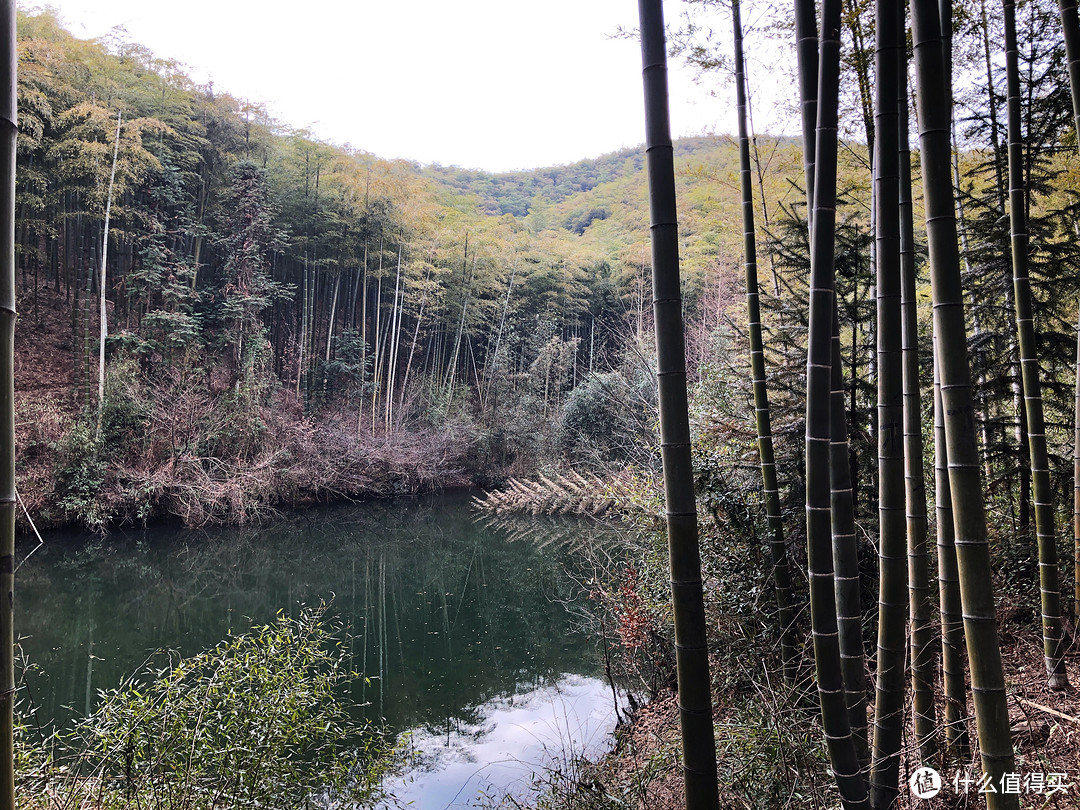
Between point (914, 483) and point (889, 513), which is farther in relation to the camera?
point (914, 483)

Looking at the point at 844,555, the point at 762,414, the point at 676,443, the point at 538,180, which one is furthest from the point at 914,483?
the point at 538,180

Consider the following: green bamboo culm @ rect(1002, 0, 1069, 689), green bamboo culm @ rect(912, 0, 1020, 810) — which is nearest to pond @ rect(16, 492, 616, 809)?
green bamboo culm @ rect(1002, 0, 1069, 689)

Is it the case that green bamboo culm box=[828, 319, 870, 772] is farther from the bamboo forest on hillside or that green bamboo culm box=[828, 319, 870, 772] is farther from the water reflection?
the water reflection

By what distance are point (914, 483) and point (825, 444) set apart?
0.45 metres

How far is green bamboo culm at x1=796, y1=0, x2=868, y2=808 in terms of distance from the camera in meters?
1.27

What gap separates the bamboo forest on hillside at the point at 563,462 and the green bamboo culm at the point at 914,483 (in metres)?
0.01

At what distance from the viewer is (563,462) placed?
13898 mm

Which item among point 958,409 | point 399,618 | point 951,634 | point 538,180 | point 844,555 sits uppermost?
point 538,180

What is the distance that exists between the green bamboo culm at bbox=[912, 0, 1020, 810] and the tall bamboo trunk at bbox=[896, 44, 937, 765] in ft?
1.43

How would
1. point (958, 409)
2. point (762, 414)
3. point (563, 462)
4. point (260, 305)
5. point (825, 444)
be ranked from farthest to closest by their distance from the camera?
point (563, 462) < point (260, 305) < point (762, 414) < point (825, 444) < point (958, 409)

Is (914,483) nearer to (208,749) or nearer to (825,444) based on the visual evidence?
(825,444)

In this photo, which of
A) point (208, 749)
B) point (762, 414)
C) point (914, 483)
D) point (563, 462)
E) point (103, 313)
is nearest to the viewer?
point (914, 483)

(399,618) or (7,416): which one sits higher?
(7,416)

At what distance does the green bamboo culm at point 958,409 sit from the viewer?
3.56 feet
